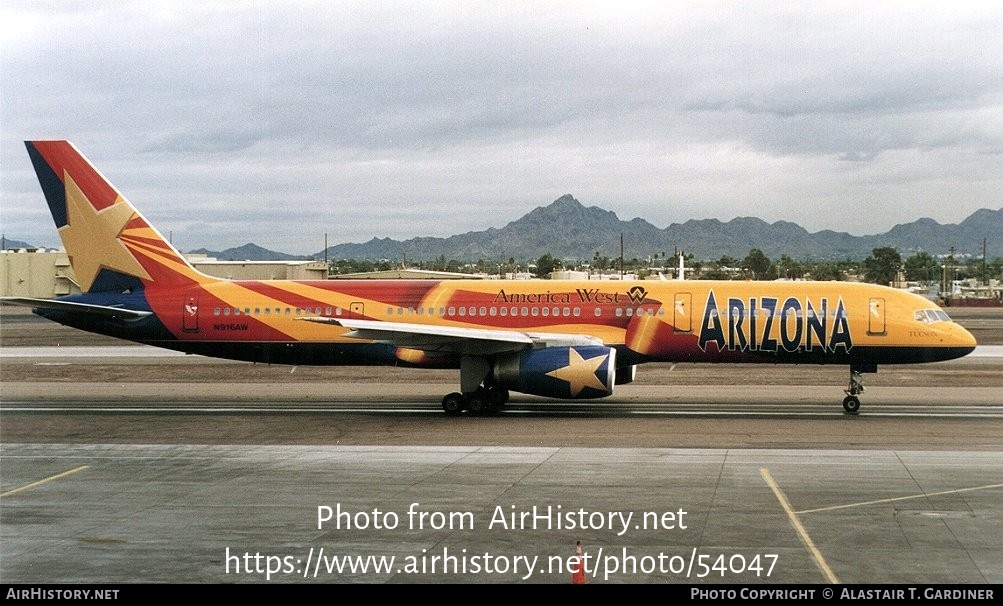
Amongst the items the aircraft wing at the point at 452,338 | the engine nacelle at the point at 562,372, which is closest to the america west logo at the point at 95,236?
the aircraft wing at the point at 452,338

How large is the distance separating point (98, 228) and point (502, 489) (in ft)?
67.3

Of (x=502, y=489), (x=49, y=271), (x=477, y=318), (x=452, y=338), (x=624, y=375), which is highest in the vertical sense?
(x=49, y=271)

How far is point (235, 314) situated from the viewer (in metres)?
31.8

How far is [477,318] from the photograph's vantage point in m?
30.9

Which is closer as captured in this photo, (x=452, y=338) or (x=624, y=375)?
(x=452, y=338)

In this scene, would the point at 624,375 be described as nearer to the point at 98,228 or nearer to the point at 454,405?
the point at 454,405

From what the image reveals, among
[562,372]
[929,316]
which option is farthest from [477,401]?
[929,316]

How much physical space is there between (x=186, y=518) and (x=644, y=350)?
55.3ft

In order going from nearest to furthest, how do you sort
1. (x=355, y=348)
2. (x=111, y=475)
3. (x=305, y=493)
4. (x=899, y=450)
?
(x=305, y=493)
(x=111, y=475)
(x=899, y=450)
(x=355, y=348)

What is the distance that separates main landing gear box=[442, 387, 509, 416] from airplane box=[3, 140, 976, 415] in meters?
0.03
